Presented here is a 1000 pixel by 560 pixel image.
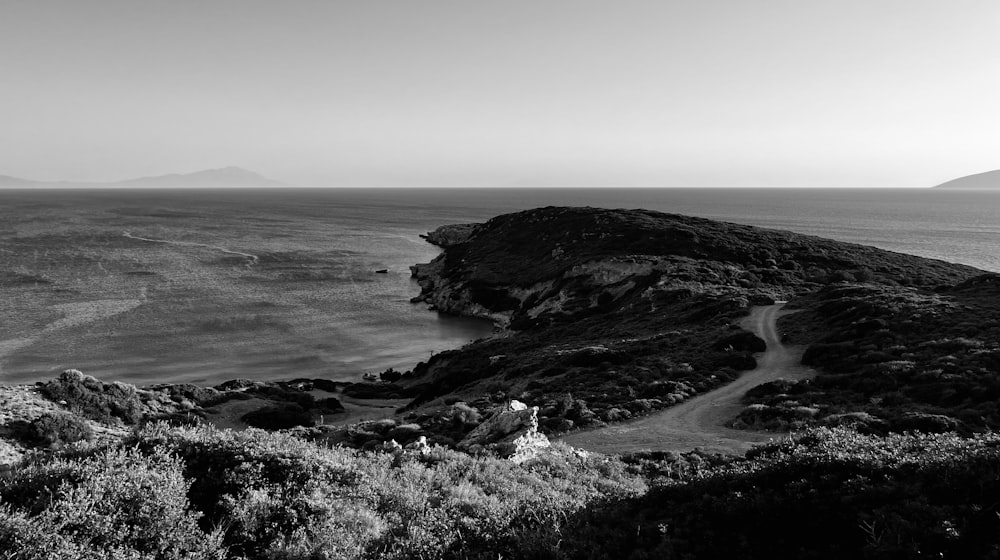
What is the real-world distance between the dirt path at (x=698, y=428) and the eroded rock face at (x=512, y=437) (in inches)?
117

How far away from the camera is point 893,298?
34.4 meters

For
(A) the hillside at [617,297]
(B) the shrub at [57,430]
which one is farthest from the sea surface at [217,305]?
(B) the shrub at [57,430]

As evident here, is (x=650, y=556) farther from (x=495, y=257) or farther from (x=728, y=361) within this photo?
(x=495, y=257)

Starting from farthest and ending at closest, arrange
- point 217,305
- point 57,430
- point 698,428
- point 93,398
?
1. point 217,305
2. point 93,398
3. point 698,428
4. point 57,430

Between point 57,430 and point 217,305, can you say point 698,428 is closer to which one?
point 57,430

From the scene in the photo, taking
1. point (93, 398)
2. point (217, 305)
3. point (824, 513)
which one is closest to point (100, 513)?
point (824, 513)

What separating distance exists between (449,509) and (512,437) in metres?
6.88

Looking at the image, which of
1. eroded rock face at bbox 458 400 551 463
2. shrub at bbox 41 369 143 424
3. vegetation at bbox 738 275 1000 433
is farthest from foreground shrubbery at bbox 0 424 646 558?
shrub at bbox 41 369 143 424

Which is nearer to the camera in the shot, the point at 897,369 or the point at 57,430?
the point at 57,430

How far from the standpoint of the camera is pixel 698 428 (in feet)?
64.1

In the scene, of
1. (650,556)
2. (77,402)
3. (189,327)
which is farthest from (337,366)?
(650,556)

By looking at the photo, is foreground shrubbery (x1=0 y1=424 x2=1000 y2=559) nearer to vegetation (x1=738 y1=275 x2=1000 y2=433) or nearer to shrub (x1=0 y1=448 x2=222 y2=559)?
shrub (x1=0 y1=448 x2=222 y2=559)

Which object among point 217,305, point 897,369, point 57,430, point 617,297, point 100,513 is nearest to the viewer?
point 100,513

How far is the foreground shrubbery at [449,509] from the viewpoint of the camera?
5895 mm
